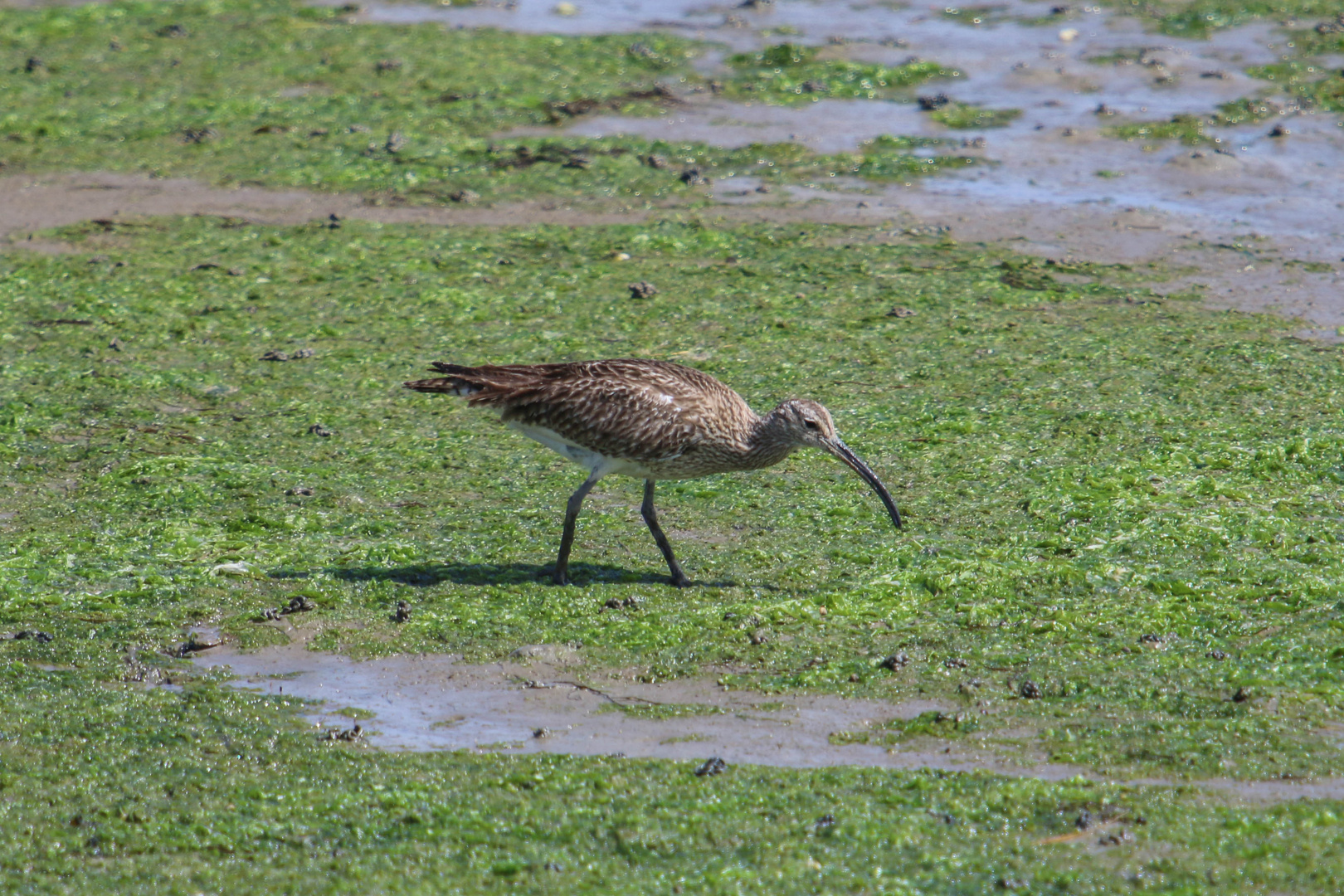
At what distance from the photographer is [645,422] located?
798 centimetres

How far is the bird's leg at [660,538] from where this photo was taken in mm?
8047

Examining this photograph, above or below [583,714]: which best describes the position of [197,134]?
above

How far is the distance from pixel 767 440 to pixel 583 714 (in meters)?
2.17

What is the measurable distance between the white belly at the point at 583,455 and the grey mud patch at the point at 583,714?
121 centimetres

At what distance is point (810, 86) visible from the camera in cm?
1723

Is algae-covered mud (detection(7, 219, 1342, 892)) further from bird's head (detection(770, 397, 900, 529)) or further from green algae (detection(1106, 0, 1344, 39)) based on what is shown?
green algae (detection(1106, 0, 1344, 39))

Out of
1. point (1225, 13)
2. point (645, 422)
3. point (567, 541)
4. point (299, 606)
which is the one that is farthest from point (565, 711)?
point (1225, 13)

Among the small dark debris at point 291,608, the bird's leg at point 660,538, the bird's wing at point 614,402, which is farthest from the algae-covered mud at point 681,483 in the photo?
the bird's wing at point 614,402

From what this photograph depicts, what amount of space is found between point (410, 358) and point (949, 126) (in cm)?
762

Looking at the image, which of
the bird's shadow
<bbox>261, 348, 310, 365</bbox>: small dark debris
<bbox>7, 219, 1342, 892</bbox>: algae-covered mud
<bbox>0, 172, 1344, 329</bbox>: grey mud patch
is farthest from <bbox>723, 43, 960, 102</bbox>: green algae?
the bird's shadow

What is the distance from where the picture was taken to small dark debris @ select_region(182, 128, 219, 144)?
52.1ft

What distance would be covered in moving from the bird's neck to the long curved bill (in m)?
0.23

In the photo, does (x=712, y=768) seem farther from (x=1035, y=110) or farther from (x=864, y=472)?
(x=1035, y=110)

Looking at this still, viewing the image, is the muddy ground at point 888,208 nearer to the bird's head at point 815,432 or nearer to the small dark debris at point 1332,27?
the small dark debris at point 1332,27
